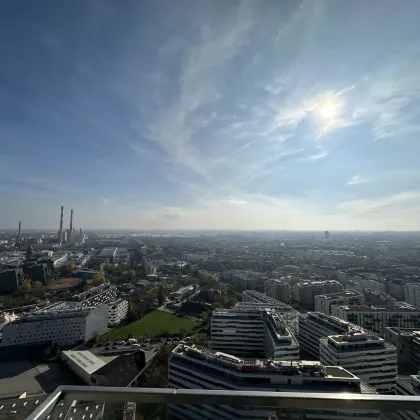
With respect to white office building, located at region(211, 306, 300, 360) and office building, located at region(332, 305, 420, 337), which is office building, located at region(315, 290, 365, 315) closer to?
office building, located at region(332, 305, 420, 337)

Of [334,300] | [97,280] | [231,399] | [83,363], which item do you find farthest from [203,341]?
[97,280]

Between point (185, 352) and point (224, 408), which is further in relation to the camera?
point (185, 352)

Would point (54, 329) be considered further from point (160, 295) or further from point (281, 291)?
point (281, 291)

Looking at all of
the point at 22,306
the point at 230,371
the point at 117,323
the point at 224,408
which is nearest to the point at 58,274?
the point at 22,306

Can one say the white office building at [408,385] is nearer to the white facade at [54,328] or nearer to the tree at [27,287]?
the white facade at [54,328]

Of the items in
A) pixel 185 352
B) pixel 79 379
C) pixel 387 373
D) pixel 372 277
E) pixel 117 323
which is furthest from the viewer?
pixel 372 277

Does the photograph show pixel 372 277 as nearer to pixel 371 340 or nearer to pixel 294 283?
pixel 294 283

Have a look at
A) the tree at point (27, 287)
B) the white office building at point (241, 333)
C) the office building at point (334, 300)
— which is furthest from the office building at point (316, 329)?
the tree at point (27, 287)

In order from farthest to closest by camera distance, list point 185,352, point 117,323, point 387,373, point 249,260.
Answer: point 249,260
point 117,323
point 387,373
point 185,352
